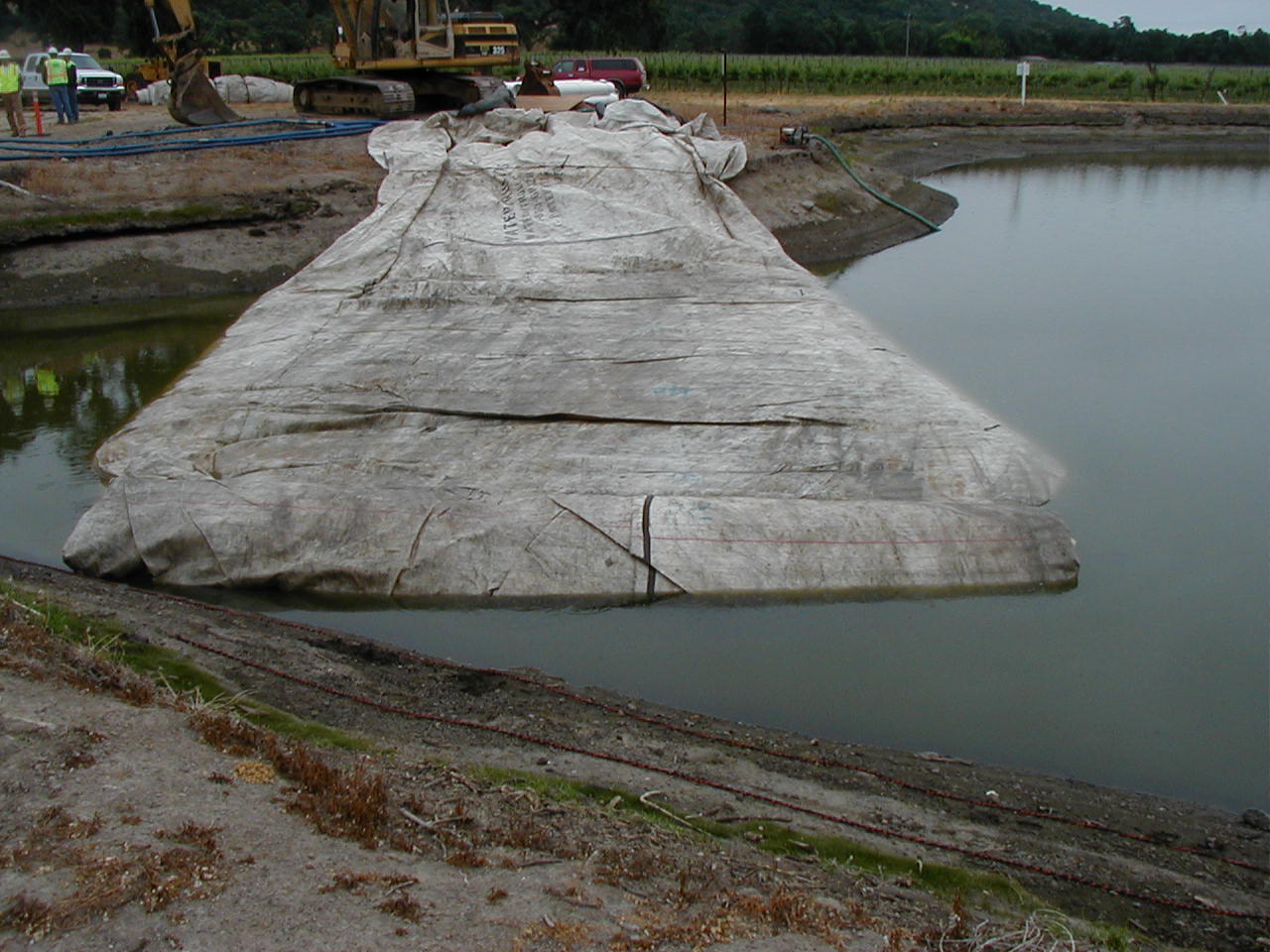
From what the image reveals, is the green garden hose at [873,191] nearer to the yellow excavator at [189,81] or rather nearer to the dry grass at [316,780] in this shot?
the yellow excavator at [189,81]

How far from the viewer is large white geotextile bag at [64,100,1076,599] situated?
606cm

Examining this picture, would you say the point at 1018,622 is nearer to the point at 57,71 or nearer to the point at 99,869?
the point at 99,869

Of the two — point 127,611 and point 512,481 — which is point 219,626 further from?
point 512,481

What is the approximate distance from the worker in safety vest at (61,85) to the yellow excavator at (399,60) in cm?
355

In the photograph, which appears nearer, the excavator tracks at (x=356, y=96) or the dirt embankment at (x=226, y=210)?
the dirt embankment at (x=226, y=210)

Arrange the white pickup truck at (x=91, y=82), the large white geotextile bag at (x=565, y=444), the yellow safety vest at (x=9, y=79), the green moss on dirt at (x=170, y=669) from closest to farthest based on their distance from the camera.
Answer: the green moss on dirt at (x=170, y=669) → the large white geotextile bag at (x=565, y=444) → the yellow safety vest at (x=9, y=79) → the white pickup truck at (x=91, y=82)

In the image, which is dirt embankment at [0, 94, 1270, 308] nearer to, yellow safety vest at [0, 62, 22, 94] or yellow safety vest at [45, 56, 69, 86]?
yellow safety vest at [45, 56, 69, 86]

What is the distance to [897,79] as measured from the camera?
116 feet

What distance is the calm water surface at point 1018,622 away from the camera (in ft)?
16.6

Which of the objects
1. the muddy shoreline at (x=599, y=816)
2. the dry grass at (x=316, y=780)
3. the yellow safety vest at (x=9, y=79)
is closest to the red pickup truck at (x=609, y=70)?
the yellow safety vest at (x=9, y=79)

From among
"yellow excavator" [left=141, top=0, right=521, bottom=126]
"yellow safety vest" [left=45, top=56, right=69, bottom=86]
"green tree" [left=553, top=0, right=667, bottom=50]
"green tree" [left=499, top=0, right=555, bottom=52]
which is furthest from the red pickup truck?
"green tree" [left=499, top=0, right=555, bottom=52]

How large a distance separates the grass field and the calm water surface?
79.6 feet

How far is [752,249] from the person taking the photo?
→ 10.9 metres

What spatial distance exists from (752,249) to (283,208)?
618 centimetres
